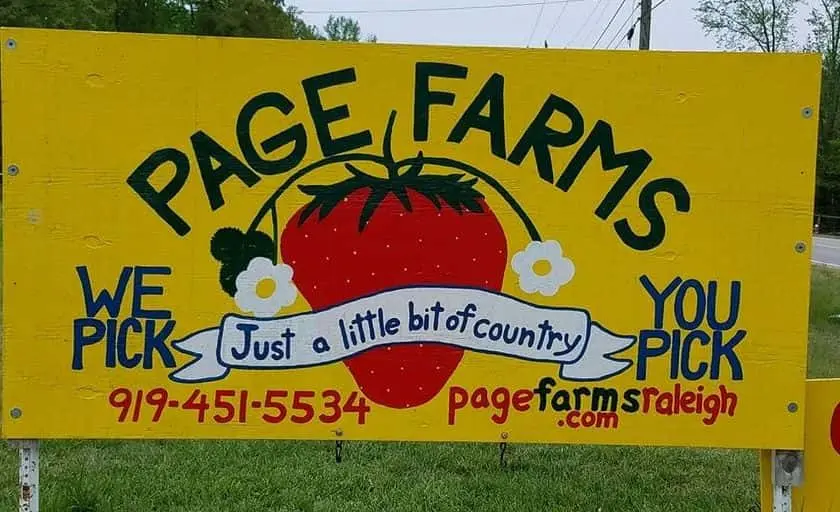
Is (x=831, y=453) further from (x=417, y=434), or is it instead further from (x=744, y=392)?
(x=417, y=434)

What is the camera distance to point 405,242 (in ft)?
7.88

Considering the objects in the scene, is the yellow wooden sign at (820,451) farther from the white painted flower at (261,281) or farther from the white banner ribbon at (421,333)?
the white painted flower at (261,281)

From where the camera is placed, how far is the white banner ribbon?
7.82 feet

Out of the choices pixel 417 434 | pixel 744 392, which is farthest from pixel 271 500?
pixel 744 392

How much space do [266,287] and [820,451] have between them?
1.79 m

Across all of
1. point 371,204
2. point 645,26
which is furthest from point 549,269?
point 645,26

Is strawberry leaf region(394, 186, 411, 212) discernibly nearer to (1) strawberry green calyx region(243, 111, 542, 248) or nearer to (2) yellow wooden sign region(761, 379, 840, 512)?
(1) strawberry green calyx region(243, 111, 542, 248)

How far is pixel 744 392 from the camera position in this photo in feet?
8.02

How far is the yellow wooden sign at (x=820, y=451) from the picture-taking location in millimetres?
2484

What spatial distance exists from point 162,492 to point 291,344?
155cm

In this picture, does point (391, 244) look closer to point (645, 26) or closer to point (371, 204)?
point (371, 204)

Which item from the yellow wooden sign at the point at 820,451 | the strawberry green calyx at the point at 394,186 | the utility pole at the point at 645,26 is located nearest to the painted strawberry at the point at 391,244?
the strawberry green calyx at the point at 394,186

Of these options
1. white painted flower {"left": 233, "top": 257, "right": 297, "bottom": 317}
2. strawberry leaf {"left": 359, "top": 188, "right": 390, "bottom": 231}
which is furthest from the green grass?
strawberry leaf {"left": 359, "top": 188, "right": 390, "bottom": 231}

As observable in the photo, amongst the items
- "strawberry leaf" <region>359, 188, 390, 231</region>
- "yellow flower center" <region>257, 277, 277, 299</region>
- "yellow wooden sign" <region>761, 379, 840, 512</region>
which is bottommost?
"yellow wooden sign" <region>761, 379, 840, 512</region>
